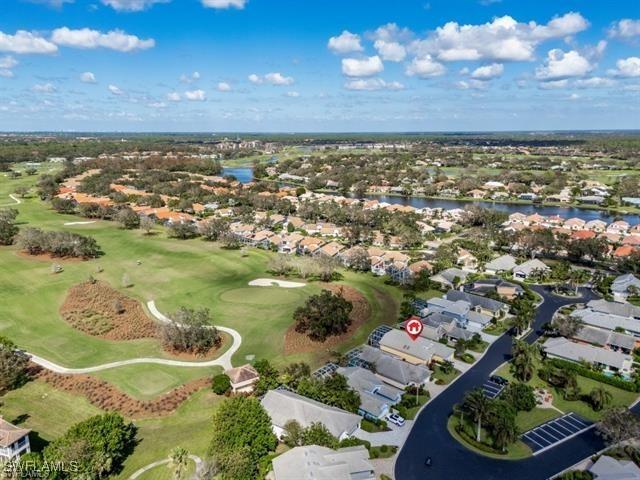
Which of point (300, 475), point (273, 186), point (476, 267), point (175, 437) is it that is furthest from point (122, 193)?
point (300, 475)

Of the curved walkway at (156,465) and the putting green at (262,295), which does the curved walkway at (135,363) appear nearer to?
the curved walkway at (156,465)

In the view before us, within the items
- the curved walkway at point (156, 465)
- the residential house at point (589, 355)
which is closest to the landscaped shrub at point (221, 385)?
the curved walkway at point (156, 465)

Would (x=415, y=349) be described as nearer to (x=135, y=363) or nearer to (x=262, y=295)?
(x=262, y=295)

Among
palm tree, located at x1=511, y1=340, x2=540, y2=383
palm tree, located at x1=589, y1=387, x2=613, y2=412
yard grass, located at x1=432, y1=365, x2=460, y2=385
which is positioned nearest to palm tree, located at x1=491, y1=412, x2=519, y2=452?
yard grass, located at x1=432, y1=365, x2=460, y2=385

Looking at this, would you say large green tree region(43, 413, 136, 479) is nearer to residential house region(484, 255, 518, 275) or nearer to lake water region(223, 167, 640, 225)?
residential house region(484, 255, 518, 275)

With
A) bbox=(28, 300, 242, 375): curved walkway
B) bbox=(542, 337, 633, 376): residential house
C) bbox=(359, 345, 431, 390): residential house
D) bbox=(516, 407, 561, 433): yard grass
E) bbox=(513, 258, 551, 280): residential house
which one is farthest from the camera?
bbox=(513, 258, 551, 280): residential house

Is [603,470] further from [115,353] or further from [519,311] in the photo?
[115,353]
